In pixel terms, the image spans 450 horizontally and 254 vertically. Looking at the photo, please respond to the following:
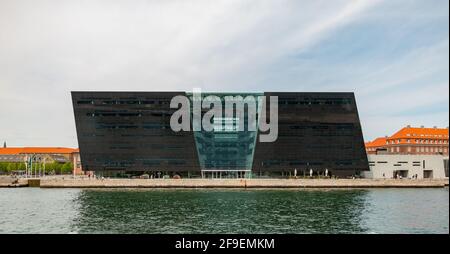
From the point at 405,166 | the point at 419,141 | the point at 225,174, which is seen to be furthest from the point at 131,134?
the point at 419,141

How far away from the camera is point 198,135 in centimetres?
11750

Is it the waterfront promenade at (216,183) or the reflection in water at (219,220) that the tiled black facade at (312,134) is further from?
the reflection in water at (219,220)

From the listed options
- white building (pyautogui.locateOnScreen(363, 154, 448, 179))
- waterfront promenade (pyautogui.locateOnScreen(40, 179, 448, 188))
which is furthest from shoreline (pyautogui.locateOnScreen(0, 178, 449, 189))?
white building (pyautogui.locateOnScreen(363, 154, 448, 179))

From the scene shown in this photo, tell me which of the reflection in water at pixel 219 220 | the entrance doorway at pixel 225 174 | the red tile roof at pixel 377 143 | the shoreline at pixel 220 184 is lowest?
the shoreline at pixel 220 184

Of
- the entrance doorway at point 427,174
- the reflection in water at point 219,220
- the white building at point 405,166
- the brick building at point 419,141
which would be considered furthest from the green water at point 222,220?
the brick building at point 419,141

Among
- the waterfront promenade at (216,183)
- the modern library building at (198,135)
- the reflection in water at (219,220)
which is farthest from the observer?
the modern library building at (198,135)

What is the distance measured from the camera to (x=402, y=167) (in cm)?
12569

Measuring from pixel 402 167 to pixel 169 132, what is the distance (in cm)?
6827

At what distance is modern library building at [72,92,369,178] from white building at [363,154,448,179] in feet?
35.6

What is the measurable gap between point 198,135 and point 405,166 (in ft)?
201

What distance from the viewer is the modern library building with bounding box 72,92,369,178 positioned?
116375 mm

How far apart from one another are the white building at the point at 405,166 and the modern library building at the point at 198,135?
10854 millimetres

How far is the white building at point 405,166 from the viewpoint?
125 meters
